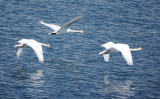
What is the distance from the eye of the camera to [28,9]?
3238 cm

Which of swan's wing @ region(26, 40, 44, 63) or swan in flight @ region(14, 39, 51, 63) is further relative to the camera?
swan in flight @ region(14, 39, 51, 63)

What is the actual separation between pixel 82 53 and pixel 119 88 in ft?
17.3

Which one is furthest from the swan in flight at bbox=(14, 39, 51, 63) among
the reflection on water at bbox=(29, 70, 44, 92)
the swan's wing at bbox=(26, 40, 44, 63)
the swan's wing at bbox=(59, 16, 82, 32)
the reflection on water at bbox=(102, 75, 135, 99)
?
the reflection on water at bbox=(102, 75, 135, 99)

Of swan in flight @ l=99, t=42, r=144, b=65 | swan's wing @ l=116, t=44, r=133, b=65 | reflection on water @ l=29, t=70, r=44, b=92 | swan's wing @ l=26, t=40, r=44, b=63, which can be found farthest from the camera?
swan's wing @ l=26, t=40, r=44, b=63

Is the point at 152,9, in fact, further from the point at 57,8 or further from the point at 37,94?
the point at 37,94

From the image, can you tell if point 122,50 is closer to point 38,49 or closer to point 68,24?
point 38,49

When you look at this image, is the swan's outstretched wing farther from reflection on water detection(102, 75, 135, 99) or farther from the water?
reflection on water detection(102, 75, 135, 99)

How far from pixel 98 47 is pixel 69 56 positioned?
238 centimetres

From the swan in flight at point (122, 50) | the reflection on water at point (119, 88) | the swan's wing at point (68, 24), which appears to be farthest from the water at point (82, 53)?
the swan's wing at point (68, 24)

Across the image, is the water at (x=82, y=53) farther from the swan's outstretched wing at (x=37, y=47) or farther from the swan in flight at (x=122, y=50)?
the swan's outstretched wing at (x=37, y=47)

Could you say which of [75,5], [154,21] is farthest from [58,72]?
[75,5]

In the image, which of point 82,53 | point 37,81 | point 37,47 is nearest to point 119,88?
point 37,81

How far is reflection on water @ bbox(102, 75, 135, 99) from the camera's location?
59.3 feet

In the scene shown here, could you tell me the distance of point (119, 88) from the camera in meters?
18.7
